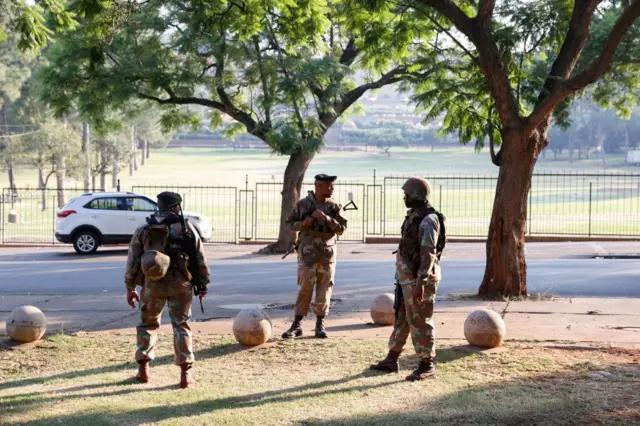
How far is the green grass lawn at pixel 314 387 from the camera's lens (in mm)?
7152

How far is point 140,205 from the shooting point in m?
26.0

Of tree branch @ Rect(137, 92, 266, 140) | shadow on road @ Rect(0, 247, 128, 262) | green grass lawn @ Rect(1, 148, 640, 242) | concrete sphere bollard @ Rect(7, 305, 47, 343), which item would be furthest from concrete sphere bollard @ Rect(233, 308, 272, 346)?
green grass lawn @ Rect(1, 148, 640, 242)

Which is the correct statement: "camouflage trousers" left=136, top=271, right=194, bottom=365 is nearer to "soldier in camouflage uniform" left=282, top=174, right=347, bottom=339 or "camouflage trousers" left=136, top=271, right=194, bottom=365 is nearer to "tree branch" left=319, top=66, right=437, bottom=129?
"soldier in camouflage uniform" left=282, top=174, right=347, bottom=339

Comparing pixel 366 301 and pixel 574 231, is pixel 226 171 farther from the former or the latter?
pixel 366 301

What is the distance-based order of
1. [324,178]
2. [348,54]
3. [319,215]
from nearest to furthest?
1. [319,215]
2. [324,178]
3. [348,54]

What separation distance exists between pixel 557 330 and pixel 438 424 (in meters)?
4.83

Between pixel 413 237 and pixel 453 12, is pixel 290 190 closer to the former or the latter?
pixel 453 12

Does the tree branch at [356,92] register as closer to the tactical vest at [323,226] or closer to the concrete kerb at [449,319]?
the concrete kerb at [449,319]

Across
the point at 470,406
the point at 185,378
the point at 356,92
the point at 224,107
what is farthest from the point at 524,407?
the point at 356,92

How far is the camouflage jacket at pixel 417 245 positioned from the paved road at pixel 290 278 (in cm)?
628

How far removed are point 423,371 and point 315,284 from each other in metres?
2.42

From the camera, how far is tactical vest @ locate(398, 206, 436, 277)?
8219mm

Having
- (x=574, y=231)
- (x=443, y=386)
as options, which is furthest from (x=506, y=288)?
(x=574, y=231)

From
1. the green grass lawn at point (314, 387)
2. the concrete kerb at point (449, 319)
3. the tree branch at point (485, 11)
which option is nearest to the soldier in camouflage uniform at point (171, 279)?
the green grass lawn at point (314, 387)
